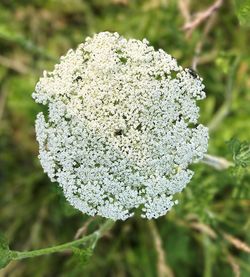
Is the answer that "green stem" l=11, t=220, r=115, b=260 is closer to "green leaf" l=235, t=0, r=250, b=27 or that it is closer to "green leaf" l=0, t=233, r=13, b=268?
"green leaf" l=0, t=233, r=13, b=268

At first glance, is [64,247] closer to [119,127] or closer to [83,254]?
[83,254]

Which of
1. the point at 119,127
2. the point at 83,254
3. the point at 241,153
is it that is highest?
the point at 119,127

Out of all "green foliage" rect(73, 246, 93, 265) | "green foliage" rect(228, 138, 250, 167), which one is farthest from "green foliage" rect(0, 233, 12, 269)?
"green foliage" rect(228, 138, 250, 167)

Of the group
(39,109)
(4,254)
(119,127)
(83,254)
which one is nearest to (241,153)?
(119,127)

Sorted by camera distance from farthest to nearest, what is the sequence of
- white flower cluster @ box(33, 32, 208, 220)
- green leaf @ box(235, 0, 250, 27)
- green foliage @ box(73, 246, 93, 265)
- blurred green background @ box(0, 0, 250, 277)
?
blurred green background @ box(0, 0, 250, 277) → green leaf @ box(235, 0, 250, 27) → green foliage @ box(73, 246, 93, 265) → white flower cluster @ box(33, 32, 208, 220)

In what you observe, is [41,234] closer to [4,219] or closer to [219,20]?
[4,219]

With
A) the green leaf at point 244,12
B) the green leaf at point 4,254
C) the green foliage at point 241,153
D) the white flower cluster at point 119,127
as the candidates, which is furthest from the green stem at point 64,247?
the green leaf at point 244,12
